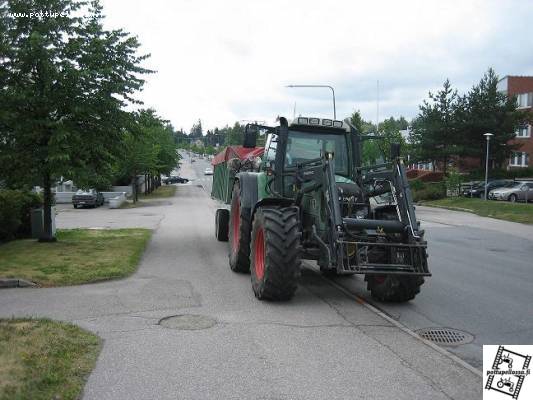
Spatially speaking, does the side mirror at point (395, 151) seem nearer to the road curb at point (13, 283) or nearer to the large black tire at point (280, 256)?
the large black tire at point (280, 256)

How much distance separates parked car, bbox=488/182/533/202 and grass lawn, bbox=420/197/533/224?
217 centimetres

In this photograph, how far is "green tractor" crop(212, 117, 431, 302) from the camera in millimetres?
7910

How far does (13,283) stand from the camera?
31.3 feet

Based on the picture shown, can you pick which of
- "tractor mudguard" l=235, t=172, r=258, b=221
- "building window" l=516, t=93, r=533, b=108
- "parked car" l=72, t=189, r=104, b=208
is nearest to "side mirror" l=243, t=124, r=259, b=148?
"tractor mudguard" l=235, t=172, r=258, b=221

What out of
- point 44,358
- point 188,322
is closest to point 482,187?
point 188,322

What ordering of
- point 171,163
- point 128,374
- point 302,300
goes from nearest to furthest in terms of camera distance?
point 128,374
point 302,300
point 171,163

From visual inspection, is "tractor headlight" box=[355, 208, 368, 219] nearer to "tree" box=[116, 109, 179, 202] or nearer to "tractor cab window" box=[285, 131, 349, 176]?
"tractor cab window" box=[285, 131, 349, 176]

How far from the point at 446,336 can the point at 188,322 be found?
3.22m

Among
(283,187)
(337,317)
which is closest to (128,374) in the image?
(337,317)

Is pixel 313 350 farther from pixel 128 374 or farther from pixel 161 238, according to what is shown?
pixel 161 238

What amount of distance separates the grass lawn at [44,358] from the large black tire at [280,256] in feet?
8.50

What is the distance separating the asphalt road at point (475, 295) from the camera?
732 cm

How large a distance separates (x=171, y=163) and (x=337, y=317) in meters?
51.3

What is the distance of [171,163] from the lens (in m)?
57.5
